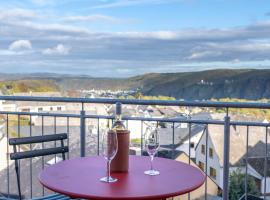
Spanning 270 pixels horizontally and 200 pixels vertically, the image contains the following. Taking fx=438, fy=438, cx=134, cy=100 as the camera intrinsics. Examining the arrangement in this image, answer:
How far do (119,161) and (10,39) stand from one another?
477 inches

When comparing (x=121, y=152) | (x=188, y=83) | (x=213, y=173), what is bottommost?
(x=213, y=173)

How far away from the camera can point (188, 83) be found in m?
5.73

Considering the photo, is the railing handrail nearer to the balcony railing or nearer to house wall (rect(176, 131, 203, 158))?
the balcony railing

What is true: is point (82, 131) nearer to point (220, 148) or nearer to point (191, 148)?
point (191, 148)

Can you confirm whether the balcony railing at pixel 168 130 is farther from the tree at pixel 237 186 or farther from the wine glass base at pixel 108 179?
the wine glass base at pixel 108 179

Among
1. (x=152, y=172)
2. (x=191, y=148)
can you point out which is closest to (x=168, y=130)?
(x=191, y=148)

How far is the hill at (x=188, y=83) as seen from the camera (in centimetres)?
496

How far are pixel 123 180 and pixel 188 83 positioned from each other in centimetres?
330

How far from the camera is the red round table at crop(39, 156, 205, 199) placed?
2.36 m

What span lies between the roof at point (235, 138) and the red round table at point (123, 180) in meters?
1.50

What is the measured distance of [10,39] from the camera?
14.0 metres

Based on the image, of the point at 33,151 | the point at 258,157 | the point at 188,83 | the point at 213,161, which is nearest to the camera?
the point at 33,151

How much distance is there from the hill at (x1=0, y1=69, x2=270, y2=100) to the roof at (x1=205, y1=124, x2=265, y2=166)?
0.37m

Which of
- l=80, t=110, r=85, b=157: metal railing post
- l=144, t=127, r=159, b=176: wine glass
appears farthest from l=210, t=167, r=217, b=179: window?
l=144, t=127, r=159, b=176: wine glass
